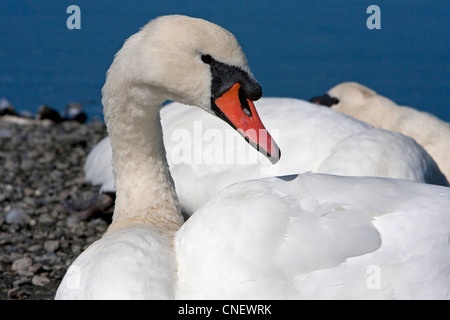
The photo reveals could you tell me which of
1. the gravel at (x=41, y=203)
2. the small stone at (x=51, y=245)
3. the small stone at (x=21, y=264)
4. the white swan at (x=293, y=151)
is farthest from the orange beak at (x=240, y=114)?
the small stone at (x=51, y=245)

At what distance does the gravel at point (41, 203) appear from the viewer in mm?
4875

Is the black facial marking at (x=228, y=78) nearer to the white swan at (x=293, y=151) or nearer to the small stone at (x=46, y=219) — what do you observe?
the white swan at (x=293, y=151)

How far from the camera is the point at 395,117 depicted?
20.4 ft

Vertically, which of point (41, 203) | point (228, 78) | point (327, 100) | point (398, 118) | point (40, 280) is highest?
point (228, 78)

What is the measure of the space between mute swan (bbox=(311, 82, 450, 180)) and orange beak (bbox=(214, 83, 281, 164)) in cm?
266

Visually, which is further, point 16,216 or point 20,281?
point 16,216

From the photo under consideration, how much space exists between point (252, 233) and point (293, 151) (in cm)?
218

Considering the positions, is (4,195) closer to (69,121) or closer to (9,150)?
(9,150)

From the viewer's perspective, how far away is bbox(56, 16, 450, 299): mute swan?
2.71m

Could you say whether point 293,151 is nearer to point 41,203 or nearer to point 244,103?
point 244,103

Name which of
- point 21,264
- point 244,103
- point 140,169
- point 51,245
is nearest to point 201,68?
point 244,103

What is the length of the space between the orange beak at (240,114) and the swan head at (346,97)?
3.29 meters

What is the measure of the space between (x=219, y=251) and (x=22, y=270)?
253 cm
